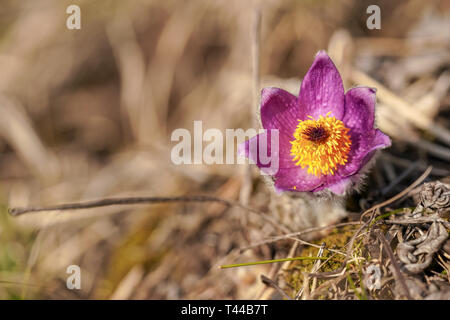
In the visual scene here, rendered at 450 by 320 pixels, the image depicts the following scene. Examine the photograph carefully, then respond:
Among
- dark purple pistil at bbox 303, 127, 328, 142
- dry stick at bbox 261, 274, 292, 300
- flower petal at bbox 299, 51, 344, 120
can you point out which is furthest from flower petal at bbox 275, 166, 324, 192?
dry stick at bbox 261, 274, 292, 300

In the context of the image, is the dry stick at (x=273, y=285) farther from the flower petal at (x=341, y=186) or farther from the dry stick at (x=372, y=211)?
the flower petal at (x=341, y=186)

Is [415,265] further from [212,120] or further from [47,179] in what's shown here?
[47,179]

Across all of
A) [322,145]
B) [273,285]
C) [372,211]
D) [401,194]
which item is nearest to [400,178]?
[401,194]

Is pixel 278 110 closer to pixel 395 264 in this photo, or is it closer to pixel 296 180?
pixel 296 180

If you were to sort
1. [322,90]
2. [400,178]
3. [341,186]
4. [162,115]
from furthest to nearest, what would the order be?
[162,115] < [400,178] < [322,90] < [341,186]

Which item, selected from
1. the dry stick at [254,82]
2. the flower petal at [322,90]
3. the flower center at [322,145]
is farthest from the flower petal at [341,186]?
the dry stick at [254,82]
